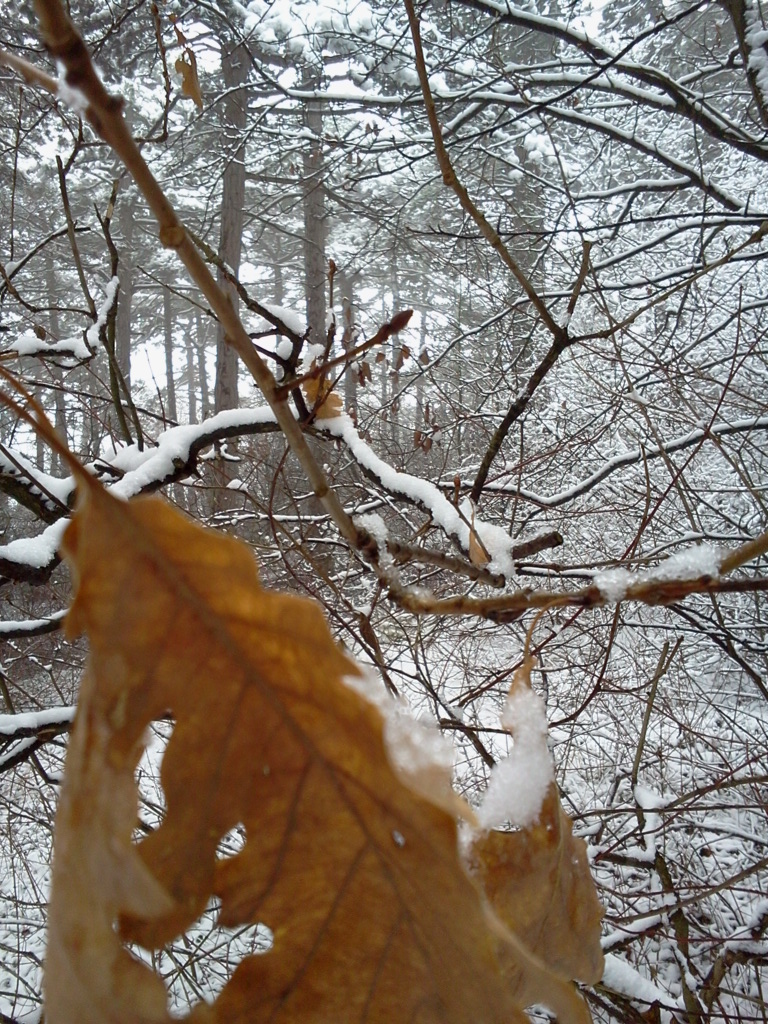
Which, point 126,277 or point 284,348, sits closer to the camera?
point 284,348

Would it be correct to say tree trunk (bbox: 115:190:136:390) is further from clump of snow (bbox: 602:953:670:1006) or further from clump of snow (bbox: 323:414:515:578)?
clump of snow (bbox: 602:953:670:1006)

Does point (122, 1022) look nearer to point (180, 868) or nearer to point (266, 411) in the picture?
point (180, 868)

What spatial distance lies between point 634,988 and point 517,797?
1.98m

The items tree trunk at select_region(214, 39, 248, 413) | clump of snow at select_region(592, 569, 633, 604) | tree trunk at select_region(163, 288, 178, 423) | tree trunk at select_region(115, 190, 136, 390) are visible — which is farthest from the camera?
tree trunk at select_region(163, 288, 178, 423)

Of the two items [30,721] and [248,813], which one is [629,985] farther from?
[248,813]

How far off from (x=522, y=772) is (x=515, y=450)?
18.3 feet

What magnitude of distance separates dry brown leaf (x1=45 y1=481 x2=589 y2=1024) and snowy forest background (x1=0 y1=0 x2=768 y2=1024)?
0.16 meters

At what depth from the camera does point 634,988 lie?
1776 millimetres

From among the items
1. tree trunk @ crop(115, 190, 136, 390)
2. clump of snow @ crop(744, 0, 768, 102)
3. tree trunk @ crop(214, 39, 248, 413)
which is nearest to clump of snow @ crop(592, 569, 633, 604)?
clump of snow @ crop(744, 0, 768, 102)

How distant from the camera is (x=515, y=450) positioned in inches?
228

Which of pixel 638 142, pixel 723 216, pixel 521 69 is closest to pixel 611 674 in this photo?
pixel 723 216

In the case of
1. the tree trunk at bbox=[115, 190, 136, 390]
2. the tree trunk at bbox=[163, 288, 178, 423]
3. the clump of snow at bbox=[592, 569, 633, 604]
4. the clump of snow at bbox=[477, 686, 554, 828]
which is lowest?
the clump of snow at bbox=[477, 686, 554, 828]

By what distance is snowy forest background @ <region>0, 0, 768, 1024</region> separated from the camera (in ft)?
5.41

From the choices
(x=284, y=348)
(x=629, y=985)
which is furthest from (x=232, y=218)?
(x=629, y=985)
